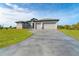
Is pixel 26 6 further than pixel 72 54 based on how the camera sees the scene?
Yes

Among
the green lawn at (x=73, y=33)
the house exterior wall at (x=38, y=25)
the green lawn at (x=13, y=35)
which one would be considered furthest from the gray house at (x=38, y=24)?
the green lawn at (x=73, y=33)

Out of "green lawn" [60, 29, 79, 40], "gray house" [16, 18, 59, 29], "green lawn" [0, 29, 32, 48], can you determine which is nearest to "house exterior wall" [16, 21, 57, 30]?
"gray house" [16, 18, 59, 29]

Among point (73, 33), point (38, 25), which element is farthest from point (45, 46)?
point (73, 33)

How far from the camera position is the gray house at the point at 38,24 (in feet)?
13.3

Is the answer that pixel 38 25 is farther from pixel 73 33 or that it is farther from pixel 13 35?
pixel 73 33

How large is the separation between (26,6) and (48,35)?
0.80 meters

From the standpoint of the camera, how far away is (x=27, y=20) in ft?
13.4

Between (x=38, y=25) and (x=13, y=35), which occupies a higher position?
(x=38, y=25)

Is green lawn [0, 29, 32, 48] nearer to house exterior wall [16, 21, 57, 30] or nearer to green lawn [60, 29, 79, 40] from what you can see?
house exterior wall [16, 21, 57, 30]

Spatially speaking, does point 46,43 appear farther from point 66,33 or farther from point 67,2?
point 67,2

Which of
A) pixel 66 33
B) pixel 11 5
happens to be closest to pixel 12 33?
pixel 11 5

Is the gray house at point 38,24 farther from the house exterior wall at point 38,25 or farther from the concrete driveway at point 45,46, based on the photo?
the concrete driveway at point 45,46

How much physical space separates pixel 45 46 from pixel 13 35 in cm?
75

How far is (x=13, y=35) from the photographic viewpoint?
4059mm
